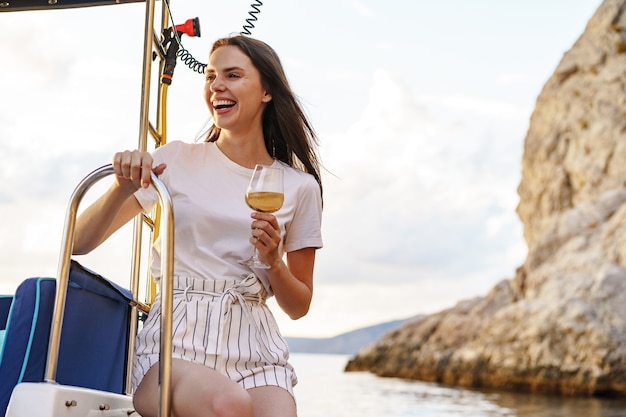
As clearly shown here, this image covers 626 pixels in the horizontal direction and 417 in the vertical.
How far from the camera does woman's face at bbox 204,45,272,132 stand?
251cm

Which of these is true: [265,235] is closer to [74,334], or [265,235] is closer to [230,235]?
[230,235]

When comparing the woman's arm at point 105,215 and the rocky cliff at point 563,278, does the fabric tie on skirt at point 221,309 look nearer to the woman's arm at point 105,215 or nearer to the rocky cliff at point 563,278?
the woman's arm at point 105,215

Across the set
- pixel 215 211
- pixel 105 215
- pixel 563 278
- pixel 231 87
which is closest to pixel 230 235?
pixel 215 211

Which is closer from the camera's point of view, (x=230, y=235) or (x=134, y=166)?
(x=134, y=166)

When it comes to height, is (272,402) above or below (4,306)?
below

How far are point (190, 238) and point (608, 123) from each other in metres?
19.5

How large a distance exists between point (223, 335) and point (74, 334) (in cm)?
37

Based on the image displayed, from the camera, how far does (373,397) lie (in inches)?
573

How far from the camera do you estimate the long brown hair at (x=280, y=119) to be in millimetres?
2588

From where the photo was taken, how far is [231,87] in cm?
251

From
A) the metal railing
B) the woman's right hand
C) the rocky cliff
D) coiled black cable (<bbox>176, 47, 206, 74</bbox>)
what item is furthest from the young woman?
the rocky cliff

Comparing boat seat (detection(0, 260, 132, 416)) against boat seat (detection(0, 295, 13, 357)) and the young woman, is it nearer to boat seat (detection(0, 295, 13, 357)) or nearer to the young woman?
the young woman

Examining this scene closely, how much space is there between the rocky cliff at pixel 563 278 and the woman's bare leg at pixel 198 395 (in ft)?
41.2

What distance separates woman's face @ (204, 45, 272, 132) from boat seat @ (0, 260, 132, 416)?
0.60 m
